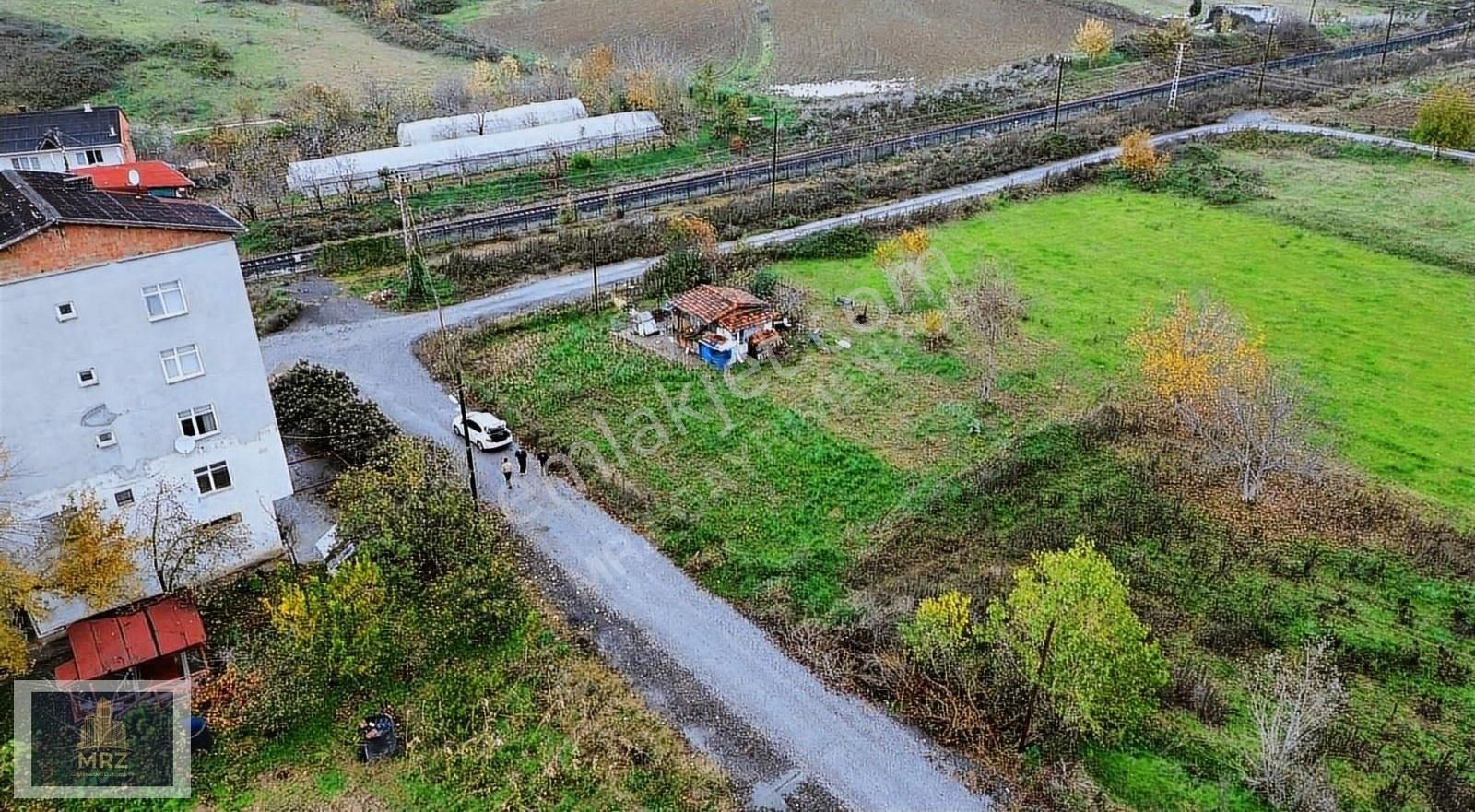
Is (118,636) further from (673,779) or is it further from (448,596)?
(673,779)

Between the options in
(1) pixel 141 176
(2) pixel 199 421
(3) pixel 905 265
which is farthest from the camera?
(1) pixel 141 176

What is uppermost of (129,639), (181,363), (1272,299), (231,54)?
(231,54)

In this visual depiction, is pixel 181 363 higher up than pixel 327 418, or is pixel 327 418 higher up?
pixel 181 363

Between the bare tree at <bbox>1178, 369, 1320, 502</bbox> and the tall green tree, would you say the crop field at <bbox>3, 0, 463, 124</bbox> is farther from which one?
the tall green tree

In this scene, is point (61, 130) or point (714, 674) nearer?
point (714, 674)

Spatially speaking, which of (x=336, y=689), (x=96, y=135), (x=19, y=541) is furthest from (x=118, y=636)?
(x=96, y=135)

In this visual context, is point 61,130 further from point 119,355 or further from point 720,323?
point 720,323

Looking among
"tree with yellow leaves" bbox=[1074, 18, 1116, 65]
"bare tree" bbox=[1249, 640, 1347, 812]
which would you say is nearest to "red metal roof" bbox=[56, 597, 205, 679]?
"bare tree" bbox=[1249, 640, 1347, 812]

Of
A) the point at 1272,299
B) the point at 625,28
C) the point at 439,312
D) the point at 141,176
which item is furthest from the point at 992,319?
the point at 625,28
